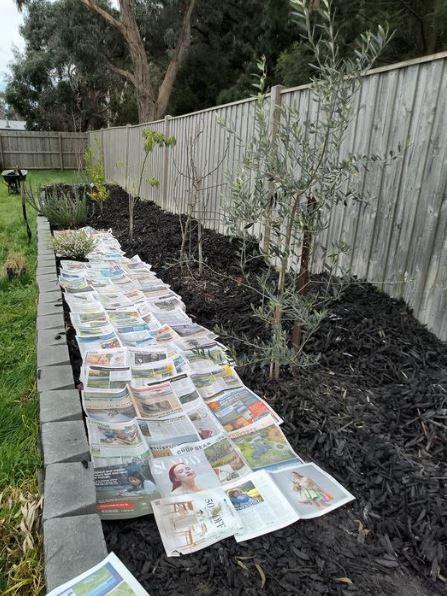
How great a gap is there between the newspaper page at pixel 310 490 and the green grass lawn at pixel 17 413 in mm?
820

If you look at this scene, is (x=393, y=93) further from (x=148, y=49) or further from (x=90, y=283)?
(x=148, y=49)

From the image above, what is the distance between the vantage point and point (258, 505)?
4.77 ft

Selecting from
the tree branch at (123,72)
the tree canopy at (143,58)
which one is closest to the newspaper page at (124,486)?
the tree canopy at (143,58)

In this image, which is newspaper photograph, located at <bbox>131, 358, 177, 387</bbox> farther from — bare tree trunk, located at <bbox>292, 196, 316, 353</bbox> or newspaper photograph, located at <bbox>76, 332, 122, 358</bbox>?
bare tree trunk, located at <bbox>292, 196, 316, 353</bbox>

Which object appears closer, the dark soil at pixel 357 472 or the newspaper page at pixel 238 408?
the dark soil at pixel 357 472

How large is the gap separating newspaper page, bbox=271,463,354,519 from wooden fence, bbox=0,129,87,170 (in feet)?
53.3

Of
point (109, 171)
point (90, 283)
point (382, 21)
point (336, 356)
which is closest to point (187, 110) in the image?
point (109, 171)

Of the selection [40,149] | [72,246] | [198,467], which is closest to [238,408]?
[198,467]

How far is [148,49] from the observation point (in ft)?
56.9

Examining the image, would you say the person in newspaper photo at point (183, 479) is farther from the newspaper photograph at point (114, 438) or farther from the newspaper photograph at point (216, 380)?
the newspaper photograph at point (216, 380)

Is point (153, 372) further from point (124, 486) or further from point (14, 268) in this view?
point (14, 268)

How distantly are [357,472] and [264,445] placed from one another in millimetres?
370

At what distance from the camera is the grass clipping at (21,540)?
1216mm

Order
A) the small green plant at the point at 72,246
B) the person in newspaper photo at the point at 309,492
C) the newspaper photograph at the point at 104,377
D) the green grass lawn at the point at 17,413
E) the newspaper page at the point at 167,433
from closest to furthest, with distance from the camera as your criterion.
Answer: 1. the green grass lawn at the point at 17,413
2. the person in newspaper photo at the point at 309,492
3. the newspaper page at the point at 167,433
4. the newspaper photograph at the point at 104,377
5. the small green plant at the point at 72,246
